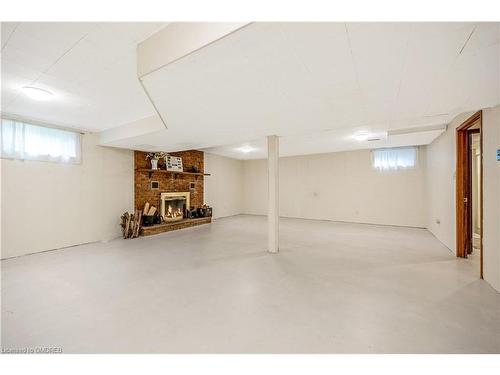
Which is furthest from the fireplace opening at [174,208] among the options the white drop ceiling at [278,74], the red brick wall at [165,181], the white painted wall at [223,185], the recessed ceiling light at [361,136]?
the recessed ceiling light at [361,136]

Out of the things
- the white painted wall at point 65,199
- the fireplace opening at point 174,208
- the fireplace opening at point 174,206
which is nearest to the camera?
the white painted wall at point 65,199

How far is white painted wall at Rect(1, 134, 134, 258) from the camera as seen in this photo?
3.79 meters

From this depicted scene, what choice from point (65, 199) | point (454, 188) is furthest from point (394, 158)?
point (65, 199)

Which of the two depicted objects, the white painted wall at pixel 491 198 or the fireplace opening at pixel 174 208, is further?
the fireplace opening at pixel 174 208

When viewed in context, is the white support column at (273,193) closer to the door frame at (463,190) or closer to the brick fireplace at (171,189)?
the door frame at (463,190)

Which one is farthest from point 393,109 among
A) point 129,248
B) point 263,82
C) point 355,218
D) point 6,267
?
point 6,267

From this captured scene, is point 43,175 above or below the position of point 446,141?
below

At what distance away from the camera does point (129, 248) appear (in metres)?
4.38

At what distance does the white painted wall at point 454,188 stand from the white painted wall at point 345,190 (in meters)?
0.58

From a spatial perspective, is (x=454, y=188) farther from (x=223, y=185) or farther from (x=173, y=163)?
(x=223, y=185)

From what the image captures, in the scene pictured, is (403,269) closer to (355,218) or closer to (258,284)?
(258,284)

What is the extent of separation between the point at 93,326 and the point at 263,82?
8.83 ft

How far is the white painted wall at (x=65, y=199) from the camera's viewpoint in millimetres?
3785

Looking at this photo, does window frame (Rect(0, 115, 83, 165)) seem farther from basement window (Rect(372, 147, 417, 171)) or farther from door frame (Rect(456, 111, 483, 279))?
basement window (Rect(372, 147, 417, 171))
